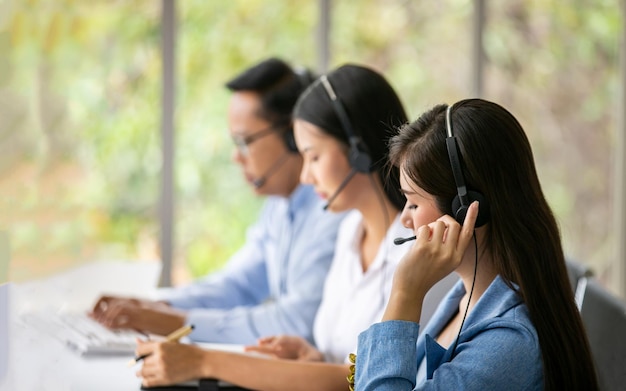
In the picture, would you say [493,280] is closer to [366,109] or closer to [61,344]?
[366,109]

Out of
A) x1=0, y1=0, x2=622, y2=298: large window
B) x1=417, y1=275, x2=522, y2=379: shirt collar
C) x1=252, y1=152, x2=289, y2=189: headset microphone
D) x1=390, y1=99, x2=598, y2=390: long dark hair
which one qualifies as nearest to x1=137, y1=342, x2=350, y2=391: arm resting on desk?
A: x1=417, y1=275, x2=522, y2=379: shirt collar

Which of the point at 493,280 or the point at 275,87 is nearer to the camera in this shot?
the point at 493,280

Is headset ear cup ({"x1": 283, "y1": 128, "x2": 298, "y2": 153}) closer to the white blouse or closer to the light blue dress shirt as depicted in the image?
the light blue dress shirt

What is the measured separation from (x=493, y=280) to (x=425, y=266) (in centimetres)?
11

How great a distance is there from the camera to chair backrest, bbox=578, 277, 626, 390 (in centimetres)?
127

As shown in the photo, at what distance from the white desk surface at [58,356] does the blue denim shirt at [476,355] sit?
409 mm

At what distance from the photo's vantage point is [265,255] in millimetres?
2566

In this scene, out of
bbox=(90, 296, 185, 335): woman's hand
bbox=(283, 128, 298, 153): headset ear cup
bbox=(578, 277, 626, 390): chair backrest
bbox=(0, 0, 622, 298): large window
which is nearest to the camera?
bbox=(578, 277, 626, 390): chair backrest

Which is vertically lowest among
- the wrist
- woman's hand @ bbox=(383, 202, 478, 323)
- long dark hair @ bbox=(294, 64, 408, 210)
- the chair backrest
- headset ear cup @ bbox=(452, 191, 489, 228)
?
the chair backrest

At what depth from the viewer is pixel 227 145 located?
147 inches

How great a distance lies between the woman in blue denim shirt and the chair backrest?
153mm

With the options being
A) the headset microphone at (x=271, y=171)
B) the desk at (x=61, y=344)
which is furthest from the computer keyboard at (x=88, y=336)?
the headset microphone at (x=271, y=171)

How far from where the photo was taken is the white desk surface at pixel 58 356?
1.11 m

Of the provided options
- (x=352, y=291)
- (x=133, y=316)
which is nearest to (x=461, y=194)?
(x=352, y=291)
